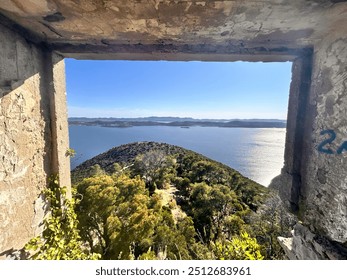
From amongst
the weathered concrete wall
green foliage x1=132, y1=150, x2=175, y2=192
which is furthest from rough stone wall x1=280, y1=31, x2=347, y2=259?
green foliage x1=132, y1=150, x2=175, y2=192

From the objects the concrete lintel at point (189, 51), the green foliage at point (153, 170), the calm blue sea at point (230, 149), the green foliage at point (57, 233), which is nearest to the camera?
the concrete lintel at point (189, 51)

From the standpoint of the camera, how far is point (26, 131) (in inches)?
87.7

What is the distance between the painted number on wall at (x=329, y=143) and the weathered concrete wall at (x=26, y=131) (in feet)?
10.4

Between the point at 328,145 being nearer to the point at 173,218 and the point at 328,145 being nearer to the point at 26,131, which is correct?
the point at 26,131

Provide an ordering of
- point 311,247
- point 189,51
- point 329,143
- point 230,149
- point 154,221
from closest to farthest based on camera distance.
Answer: point 329,143 → point 311,247 → point 189,51 → point 154,221 → point 230,149

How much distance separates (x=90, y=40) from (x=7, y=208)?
1980 mm

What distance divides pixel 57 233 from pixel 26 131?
141 cm

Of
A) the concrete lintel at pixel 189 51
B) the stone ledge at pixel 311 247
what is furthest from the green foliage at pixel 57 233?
the stone ledge at pixel 311 247

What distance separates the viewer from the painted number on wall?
1.88m

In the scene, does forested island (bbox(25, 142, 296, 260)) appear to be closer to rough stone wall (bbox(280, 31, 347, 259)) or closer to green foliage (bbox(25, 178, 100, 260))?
green foliage (bbox(25, 178, 100, 260))

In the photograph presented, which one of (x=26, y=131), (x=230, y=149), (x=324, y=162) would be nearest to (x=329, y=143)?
(x=324, y=162)

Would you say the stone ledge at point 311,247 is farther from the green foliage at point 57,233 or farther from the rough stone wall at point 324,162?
the green foliage at point 57,233

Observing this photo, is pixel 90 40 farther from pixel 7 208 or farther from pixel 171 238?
pixel 171 238

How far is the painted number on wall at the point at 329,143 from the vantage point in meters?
1.88
